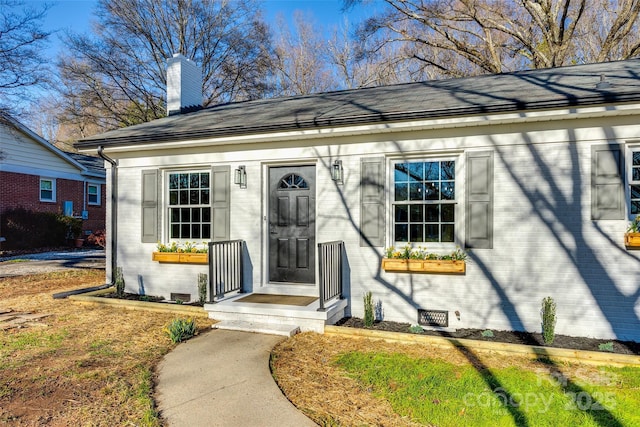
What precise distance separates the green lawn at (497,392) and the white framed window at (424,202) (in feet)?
6.43

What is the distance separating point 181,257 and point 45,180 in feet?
44.6

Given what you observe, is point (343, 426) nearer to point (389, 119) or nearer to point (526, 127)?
point (389, 119)

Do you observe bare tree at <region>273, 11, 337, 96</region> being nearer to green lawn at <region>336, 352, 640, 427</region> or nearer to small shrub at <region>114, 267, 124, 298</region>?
small shrub at <region>114, 267, 124, 298</region>

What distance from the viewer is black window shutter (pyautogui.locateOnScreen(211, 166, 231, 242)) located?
6.65 m

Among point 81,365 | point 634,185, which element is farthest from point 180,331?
point 634,185

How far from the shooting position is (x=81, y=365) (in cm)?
399

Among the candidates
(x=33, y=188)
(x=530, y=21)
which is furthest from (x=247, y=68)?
(x=530, y=21)

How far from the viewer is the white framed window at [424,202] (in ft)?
18.3

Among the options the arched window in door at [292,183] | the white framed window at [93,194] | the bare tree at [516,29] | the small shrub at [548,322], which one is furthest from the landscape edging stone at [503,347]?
the white framed window at [93,194]

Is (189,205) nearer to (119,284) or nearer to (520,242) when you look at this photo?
(119,284)

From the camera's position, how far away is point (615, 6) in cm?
1553

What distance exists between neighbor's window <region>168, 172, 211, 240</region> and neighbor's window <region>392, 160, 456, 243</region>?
326 cm

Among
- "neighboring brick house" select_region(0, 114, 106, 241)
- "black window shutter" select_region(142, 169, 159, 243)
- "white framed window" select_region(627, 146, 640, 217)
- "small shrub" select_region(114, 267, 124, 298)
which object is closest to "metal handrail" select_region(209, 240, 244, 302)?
"black window shutter" select_region(142, 169, 159, 243)

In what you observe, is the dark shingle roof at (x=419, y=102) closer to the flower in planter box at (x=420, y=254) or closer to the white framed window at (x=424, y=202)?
the white framed window at (x=424, y=202)
